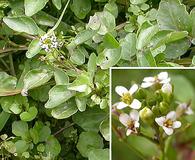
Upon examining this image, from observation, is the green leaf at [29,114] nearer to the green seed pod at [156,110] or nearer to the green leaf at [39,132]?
the green leaf at [39,132]

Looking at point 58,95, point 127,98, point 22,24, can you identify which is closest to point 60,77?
point 58,95

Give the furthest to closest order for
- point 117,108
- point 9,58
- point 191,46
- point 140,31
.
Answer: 1. point 9,58
2. point 191,46
3. point 140,31
4. point 117,108

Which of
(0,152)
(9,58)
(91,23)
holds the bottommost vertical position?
(0,152)

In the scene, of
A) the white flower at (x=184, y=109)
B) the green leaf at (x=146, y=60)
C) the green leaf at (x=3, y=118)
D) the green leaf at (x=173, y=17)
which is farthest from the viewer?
the green leaf at (x=3, y=118)

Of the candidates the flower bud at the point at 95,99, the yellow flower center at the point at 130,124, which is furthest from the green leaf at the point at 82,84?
the yellow flower center at the point at 130,124

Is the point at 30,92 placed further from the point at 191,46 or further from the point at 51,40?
the point at 191,46

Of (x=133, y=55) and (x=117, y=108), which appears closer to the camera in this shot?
(x=117, y=108)

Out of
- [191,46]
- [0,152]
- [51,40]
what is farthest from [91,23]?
[0,152]

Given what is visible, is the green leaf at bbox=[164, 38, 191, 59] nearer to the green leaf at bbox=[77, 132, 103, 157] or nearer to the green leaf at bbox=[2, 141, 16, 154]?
the green leaf at bbox=[77, 132, 103, 157]
